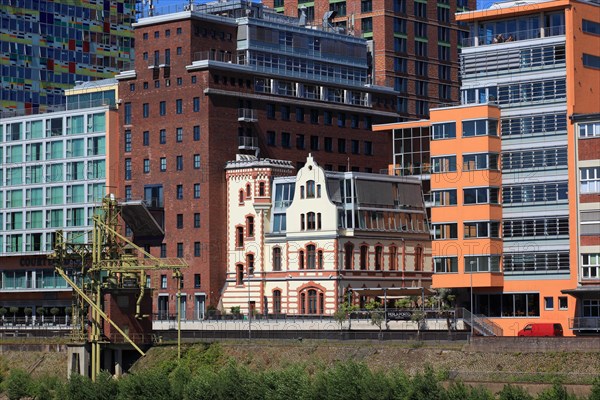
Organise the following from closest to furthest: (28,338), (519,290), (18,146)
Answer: (519,290) < (28,338) < (18,146)

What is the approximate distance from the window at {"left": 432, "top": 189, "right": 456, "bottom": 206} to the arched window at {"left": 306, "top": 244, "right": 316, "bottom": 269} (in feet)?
57.5

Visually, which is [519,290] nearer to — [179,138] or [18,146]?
[179,138]

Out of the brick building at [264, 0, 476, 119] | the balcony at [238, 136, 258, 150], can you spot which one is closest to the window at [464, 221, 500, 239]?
the balcony at [238, 136, 258, 150]

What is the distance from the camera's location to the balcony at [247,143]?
6342 inches

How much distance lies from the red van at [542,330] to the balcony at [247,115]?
47.5 m

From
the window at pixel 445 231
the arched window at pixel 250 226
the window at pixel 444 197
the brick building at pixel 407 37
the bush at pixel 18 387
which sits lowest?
the bush at pixel 18 387

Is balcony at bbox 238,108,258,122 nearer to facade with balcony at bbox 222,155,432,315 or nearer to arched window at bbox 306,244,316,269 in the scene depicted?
facade with balcony at bbox 222,155,432,315

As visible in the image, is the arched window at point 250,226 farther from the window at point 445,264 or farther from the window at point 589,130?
the window at point 589,130

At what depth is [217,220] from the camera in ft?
520

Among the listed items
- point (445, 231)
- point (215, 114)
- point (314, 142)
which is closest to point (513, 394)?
point (445, 231)

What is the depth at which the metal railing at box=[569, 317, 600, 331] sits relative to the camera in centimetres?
12022

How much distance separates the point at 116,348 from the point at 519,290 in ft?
116

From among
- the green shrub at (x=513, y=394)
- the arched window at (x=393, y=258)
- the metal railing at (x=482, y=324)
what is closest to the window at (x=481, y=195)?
the metal railing at (x=482, y=324)

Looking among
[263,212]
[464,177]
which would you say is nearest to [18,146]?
[263,212]
